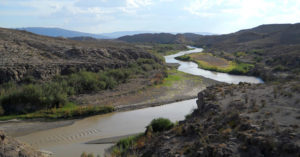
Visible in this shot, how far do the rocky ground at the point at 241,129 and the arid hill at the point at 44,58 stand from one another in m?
20.5

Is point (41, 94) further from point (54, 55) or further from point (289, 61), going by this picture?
point (289, 61)

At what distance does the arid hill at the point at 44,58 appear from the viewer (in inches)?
1190

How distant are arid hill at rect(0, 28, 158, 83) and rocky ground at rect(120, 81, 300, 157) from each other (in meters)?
20.5

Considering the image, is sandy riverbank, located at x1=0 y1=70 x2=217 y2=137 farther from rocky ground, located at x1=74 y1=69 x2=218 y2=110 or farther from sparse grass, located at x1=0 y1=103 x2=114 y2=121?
Result: sparse grass, located at x1=0 y1=103 x2=114 y2=121

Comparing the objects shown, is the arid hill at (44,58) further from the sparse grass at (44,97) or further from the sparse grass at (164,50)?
the sparse grass at (164,50)

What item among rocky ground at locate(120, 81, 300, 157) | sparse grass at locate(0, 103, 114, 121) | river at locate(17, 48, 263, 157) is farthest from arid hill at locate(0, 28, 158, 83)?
rocky ground at locate(120, 81, 300, 157)

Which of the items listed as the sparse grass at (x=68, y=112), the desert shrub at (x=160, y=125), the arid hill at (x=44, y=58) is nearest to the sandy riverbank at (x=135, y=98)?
the sparse grass at (x=68, y=112)

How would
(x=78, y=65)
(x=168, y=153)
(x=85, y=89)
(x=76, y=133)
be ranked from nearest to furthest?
(x=168, y=153) < (x=76, y=133) < (x=85, y=89) < (x=78, y=65)

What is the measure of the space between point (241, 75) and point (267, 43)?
3972 centimetres

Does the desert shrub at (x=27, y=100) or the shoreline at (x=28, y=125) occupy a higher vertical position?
the desert shrub at (x=27, y=100)

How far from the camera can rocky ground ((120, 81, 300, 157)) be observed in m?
10.3

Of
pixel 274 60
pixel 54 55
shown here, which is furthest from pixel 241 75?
pixel 54 55

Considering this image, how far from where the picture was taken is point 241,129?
12031mm

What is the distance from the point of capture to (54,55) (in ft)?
128
